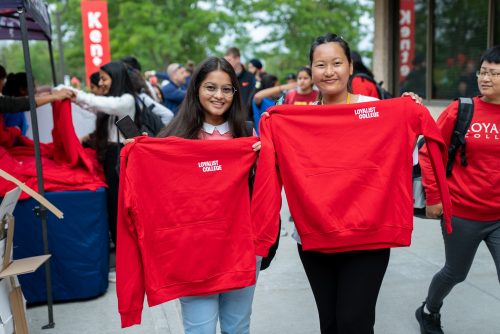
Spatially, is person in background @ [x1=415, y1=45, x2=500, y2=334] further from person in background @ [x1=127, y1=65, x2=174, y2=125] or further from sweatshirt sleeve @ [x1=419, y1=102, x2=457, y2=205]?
person in background @ [x1=127, y1=65, x2=174, y2=125]

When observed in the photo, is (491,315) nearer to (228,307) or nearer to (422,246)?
(422,246)

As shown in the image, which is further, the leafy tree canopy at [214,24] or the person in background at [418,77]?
the leafy tree canopy at [214,24]

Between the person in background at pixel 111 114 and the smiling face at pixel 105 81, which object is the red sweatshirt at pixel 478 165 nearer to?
the person in background at pixel 111 114

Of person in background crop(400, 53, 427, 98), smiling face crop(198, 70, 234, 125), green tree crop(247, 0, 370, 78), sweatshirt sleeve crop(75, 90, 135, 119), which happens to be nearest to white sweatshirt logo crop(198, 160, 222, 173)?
smiling face crop(198, 70, 234, 125)

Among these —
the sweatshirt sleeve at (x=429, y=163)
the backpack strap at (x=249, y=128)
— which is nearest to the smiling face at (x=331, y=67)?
the backpack strap at (x=249, y=128)

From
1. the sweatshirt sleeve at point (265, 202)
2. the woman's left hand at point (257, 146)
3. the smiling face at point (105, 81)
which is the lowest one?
the sweatshirt sleeve at point (265, 202)

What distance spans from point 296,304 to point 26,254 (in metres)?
2.13

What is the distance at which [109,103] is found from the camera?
5047 mm

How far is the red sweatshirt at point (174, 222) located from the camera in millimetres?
2584

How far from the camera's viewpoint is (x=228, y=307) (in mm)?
2781

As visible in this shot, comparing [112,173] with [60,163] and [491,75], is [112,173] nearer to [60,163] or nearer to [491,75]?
[60,163]

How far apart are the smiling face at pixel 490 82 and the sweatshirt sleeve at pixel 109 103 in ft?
9.91

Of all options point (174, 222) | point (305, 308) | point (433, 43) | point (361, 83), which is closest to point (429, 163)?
point (174, 222)

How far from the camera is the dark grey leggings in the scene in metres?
3.40
